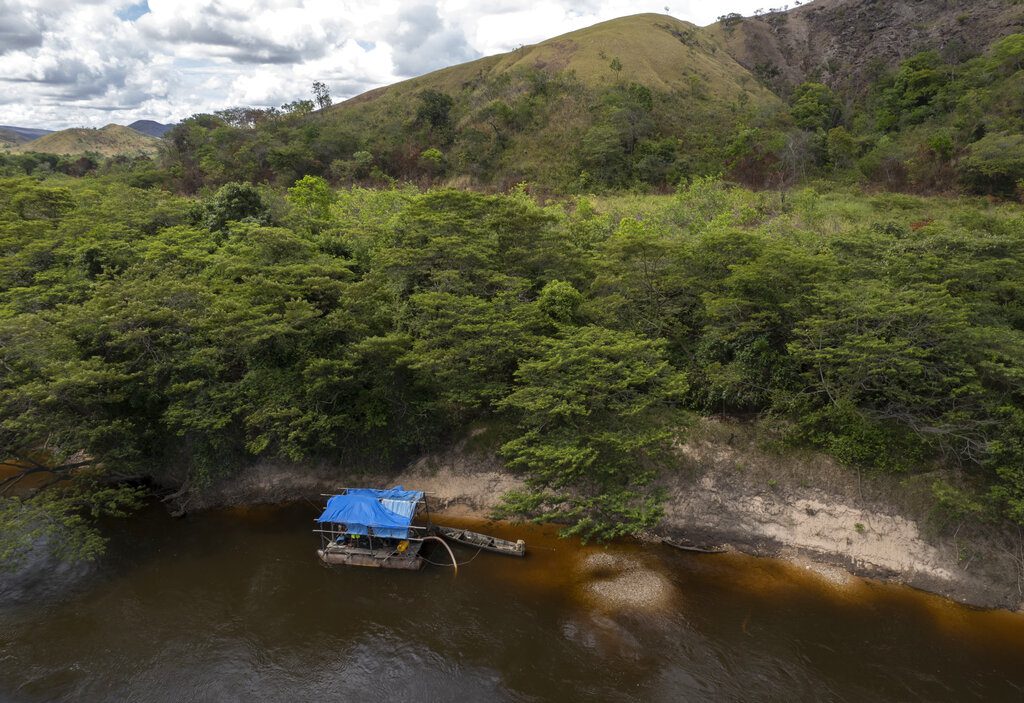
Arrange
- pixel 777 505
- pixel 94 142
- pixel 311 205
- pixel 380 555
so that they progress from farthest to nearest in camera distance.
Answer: pixel 94 142
pixel 311 205
pixel 777 505
pixel 380 555

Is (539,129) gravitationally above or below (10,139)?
below

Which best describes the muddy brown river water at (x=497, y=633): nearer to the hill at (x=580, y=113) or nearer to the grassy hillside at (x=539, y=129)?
the grassy hillside at (x=539, y=129)

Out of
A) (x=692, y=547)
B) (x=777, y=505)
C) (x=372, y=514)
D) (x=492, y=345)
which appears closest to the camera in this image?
(x=372, y=514)

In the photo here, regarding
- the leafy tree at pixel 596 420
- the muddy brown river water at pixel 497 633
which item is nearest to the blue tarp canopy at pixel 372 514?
the muddy brown river water at pixel 497 633

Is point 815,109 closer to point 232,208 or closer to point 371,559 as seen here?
point 232,208

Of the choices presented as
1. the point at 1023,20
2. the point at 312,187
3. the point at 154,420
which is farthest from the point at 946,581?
the point at 1023,20

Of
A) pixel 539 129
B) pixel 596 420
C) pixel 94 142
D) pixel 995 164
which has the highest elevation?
pixel 94 142

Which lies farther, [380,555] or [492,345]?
[492,345]

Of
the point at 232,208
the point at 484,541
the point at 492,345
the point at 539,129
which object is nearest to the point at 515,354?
the point at 492,345
